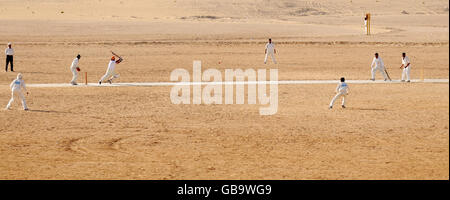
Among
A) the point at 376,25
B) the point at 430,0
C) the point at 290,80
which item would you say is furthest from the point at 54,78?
the point at 430,0

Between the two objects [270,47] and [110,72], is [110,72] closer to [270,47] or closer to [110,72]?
[110,72]

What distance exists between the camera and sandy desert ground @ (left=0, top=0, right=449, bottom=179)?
15203 millimetres

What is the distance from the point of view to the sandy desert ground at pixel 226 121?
1520 cm

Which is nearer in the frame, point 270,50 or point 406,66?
point 406,66

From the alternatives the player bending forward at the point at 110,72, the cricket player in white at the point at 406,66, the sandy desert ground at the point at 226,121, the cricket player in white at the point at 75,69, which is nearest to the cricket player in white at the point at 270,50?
the sandy desert ground at the point at 226,121

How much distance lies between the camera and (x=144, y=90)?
27328 mm

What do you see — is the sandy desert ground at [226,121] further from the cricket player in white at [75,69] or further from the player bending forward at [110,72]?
the player bending forward at [110,72]

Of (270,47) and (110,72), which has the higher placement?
(270,47)

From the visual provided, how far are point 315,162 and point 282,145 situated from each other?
197cm

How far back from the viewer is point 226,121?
2088cm

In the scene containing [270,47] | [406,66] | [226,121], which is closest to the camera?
[226,121]

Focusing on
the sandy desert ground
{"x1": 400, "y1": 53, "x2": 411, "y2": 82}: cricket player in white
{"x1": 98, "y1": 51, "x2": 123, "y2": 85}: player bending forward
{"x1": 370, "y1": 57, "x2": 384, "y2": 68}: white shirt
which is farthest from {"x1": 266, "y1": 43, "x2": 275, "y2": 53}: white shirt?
{"x1": 98, "y1": 51, "x2": 123, "y2": 85}: player bending forward

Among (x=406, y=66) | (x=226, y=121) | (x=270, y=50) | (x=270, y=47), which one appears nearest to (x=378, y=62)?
(x=406, y=66)

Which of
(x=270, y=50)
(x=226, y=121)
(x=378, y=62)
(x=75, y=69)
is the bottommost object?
(x=226, y=121)
